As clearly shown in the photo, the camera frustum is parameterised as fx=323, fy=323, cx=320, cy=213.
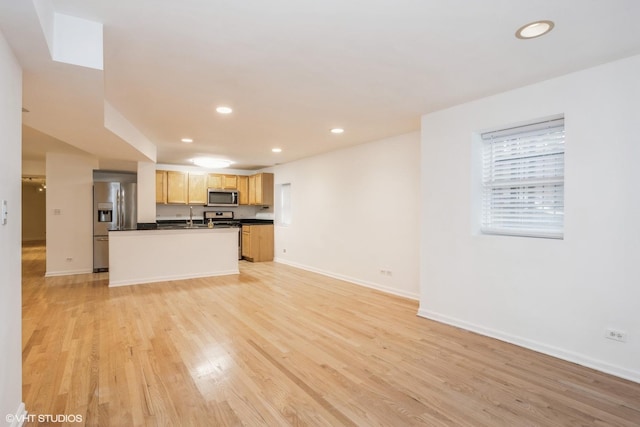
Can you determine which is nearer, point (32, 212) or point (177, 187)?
point (177, 187)

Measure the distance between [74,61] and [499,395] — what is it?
356cm

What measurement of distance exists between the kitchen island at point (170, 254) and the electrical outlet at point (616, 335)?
18.1 ft

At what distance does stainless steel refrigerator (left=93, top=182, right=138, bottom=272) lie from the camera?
652 cm

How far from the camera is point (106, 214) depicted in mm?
6605

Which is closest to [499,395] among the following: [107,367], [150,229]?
[107,367]

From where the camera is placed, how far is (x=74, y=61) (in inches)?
79.7

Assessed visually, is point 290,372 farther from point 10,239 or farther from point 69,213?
point 69,213

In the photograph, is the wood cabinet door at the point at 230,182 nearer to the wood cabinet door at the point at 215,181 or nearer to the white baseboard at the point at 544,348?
the wood cabinet door at the point at 215,181

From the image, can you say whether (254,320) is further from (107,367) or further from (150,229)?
(150,229)

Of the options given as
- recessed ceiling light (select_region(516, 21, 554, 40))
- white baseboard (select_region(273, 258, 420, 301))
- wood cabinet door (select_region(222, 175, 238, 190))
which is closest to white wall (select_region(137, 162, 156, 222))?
wood cabinet door (select_region(222, 175, 238, 190))

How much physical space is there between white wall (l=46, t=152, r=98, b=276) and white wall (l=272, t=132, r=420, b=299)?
4.15m

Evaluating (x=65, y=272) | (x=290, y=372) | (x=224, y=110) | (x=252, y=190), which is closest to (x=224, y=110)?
(x=224, y=110)

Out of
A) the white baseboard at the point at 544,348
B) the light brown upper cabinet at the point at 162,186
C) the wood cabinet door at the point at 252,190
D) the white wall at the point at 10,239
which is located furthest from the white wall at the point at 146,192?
the white baseboard at the point at 544,348

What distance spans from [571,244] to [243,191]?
7417 millimetres
